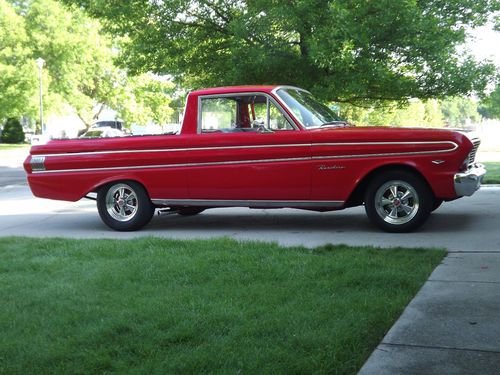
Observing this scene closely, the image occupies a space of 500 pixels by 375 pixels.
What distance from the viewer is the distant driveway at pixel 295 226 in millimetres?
8039

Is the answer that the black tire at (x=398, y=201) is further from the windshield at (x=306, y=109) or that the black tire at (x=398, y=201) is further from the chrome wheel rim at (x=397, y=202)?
the windshield at (x=306, y=109)

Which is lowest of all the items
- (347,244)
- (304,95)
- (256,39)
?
(347,244)

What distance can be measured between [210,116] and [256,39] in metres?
6.86

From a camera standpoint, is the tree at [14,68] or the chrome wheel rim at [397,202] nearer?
the chrome wheel rim at [397,202]

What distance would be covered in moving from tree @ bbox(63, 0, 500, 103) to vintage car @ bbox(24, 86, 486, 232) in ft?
17.7

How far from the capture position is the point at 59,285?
5824 millimetres

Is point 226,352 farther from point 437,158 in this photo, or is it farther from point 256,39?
point 256,39

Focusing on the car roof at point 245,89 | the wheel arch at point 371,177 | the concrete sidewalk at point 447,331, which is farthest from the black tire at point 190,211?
the concrete sidewalk at point 447,331

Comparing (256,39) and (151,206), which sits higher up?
(256,39)

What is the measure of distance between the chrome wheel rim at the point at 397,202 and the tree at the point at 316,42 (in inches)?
253

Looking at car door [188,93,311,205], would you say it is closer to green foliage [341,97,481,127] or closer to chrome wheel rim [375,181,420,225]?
chrome wheel rim [375,181,420,225]

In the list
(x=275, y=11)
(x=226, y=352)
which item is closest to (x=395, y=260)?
(x=226, y=352)

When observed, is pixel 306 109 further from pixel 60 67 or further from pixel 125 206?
pixel 60 67

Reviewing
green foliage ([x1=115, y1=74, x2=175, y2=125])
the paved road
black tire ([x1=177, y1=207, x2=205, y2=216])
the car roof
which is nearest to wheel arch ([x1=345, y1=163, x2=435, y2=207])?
the car roof
